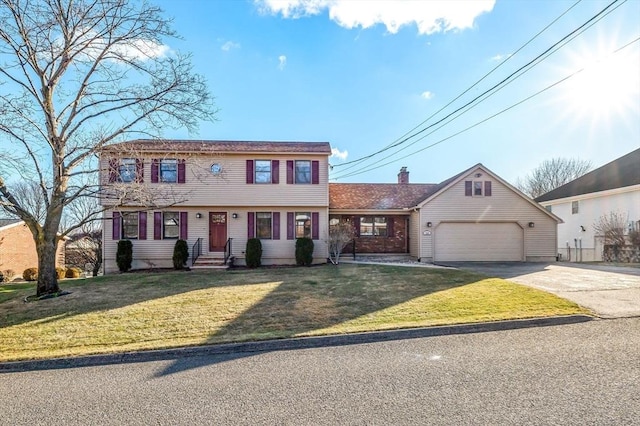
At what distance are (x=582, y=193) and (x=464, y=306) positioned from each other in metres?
22.1

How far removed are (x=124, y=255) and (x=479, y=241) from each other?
17024 millimetres

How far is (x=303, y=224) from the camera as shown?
17.4m

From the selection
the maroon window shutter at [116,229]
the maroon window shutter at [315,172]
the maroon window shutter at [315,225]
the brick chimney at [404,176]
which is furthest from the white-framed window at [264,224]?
the brick chimney at [404,176]

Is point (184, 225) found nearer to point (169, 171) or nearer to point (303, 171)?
point (169, 171)

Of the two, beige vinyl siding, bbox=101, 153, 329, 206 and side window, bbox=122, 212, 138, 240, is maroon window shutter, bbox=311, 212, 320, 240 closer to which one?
beige vinyl siding, bbox=101, 153, 329, 206

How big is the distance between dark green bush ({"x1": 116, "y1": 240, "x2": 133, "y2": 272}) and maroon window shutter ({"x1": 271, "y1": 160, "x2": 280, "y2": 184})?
23.4ft

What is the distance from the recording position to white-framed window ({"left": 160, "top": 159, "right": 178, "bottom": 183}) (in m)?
16.6

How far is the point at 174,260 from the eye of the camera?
15750 millimetres

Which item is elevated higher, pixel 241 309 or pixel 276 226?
pixel 276 226

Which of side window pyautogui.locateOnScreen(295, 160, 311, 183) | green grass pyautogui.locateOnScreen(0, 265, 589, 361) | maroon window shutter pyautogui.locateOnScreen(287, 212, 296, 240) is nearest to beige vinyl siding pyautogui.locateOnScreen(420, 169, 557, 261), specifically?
side window pyautogui.locateOnScreen(295, 160, 311, 183)

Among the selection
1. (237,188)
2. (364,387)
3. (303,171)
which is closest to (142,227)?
(237,188)

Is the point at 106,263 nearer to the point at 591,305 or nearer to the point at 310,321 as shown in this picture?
the point at 310,321

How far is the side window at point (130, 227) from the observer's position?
1655cm

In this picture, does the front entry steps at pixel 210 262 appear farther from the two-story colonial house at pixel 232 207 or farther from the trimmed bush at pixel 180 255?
the trimmed bush at pixel 180 255
